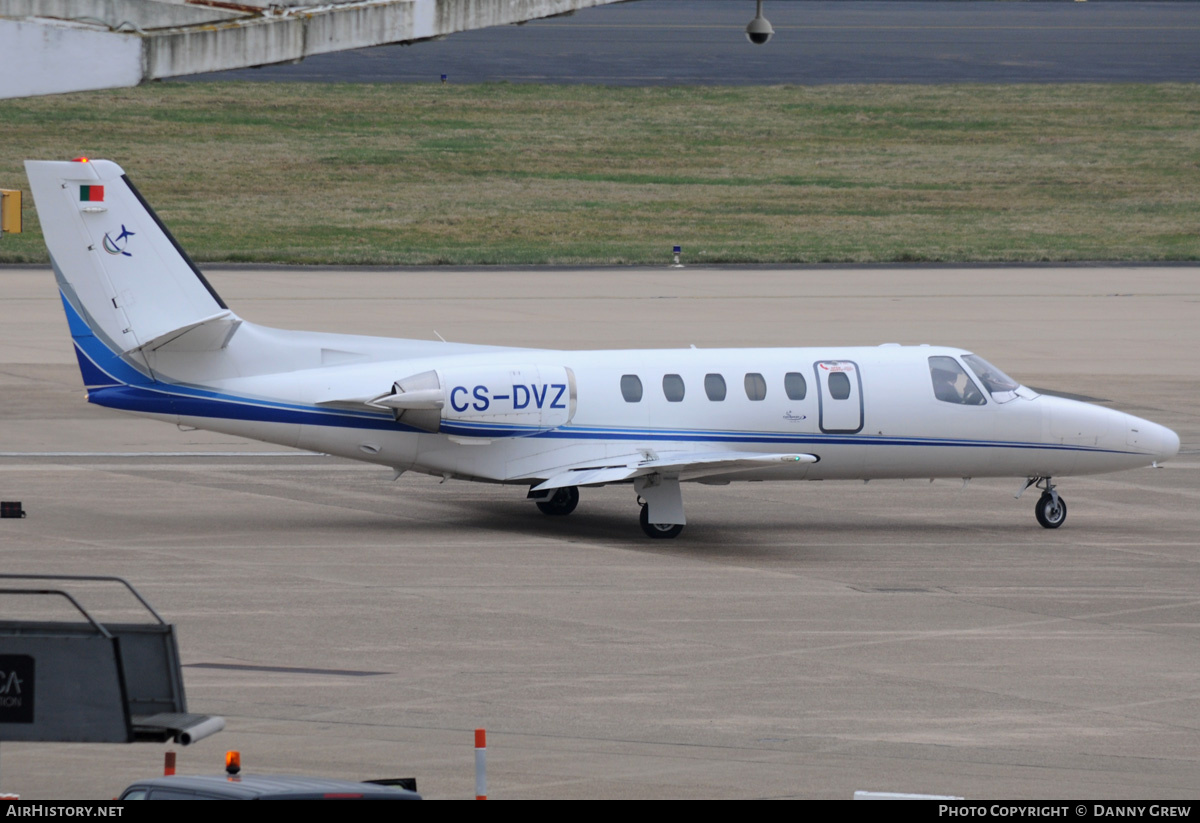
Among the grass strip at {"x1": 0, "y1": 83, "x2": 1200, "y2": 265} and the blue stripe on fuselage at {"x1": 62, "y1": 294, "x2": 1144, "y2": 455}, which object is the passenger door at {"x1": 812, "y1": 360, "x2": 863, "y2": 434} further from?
the grass strip at {"x1": 0, "y1": 83, "x2": 1200, "y2": 265}

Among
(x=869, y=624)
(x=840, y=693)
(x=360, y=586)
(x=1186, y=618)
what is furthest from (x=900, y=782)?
(x=360, y=586)

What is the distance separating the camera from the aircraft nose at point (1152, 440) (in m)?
27.5

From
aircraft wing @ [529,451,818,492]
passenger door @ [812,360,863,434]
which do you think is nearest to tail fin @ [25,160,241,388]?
aircraft wing @ [529,451,818,492]

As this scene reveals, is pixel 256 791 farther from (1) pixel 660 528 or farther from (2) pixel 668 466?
(1) pixel 660 528

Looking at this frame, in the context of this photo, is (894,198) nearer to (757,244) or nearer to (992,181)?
(992,181)

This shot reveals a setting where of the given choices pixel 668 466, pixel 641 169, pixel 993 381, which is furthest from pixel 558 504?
pixel 641 169

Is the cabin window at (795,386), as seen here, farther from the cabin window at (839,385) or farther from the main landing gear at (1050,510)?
the main landing gear at (1050,510)

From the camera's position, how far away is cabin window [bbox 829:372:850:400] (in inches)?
1049

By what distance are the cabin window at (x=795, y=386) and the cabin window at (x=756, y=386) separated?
1.07 ft

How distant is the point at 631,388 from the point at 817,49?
310 ft

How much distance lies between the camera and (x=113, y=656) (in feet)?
32.8

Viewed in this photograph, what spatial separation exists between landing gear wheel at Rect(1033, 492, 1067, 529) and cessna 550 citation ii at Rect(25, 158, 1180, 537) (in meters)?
0.03

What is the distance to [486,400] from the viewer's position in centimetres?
2577
